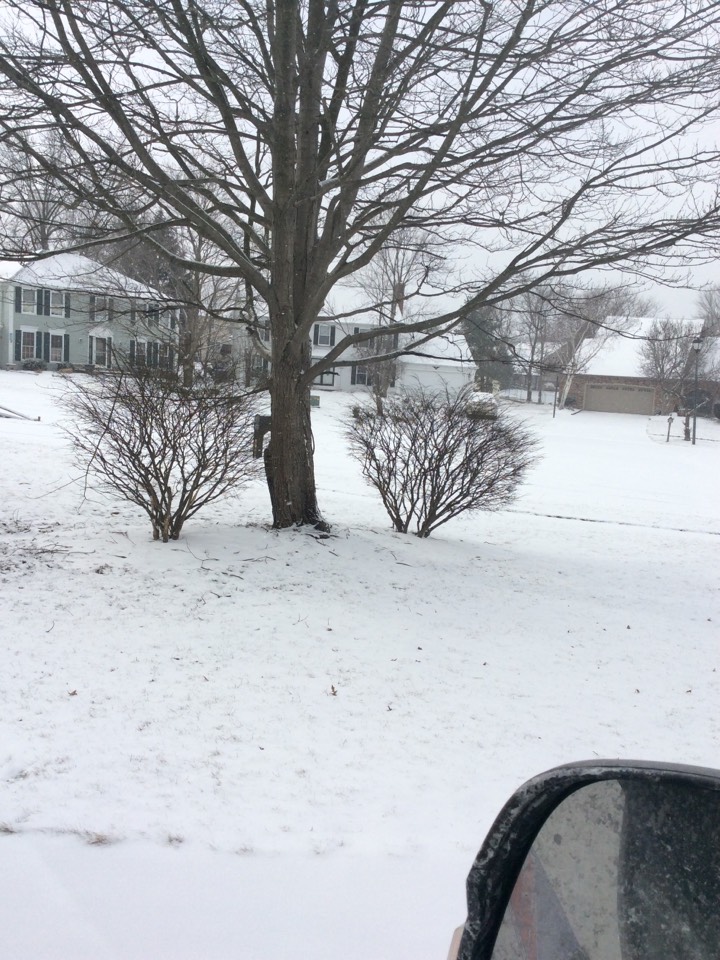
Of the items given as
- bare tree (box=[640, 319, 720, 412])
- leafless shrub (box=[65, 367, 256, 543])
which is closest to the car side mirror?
leafless shrub (box=[65, 367, 256, 543])

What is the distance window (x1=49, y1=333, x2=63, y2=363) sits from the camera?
152ft

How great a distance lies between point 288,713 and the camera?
436 cm

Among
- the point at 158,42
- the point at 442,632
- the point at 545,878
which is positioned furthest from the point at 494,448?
the point at 545,878

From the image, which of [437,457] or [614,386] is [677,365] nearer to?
[614,386]

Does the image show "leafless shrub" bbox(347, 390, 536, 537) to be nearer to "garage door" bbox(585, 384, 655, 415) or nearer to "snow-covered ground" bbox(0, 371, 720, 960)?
"snow-covered ground" bbox(0, 371, 720, 960)

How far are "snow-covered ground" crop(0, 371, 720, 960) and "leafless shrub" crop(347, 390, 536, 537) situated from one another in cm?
61

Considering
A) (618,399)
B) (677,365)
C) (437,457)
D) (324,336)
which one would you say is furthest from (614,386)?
(437,457)

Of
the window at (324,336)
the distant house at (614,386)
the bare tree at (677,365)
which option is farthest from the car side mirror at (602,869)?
the distant house at (614,386)

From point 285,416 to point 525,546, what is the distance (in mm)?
4271

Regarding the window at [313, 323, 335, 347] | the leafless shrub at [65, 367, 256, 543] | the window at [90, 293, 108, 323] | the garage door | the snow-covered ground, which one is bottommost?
the snow-covered ground

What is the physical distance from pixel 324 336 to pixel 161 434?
138 ft

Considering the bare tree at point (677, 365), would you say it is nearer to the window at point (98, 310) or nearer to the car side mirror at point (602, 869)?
the window at point (98, 310)

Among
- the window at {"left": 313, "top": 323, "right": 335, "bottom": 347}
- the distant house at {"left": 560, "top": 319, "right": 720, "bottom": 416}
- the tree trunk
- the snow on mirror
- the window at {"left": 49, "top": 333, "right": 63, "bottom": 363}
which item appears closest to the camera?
the snow on mirror

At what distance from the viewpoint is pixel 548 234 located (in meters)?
8.21
